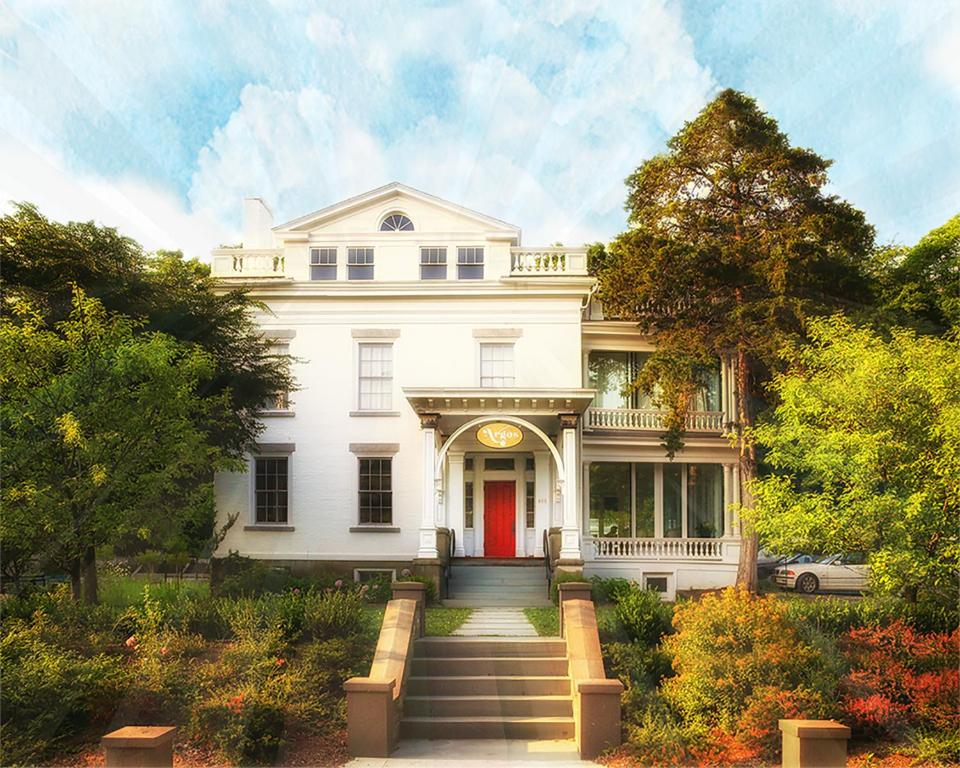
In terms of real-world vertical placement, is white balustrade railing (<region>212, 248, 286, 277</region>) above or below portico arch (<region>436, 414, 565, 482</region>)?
above

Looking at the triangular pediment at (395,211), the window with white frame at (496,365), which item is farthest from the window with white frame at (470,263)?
the window with white frame at (496,365)

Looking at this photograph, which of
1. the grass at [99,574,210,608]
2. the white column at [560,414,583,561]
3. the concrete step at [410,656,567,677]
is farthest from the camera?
the white column at [560,414,583,561]

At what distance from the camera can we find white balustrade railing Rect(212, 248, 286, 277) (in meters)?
23.7

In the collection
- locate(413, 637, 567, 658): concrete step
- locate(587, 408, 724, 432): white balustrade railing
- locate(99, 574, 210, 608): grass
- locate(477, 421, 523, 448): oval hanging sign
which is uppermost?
locate(587, 408, 724, 432): white balustrade railing

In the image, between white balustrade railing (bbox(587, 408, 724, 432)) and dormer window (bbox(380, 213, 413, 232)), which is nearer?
white balustrade railing (bbox(587, 408, 724, 432))

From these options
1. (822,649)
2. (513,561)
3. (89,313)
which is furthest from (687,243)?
(89,313)

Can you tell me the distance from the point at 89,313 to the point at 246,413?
25.8 ft

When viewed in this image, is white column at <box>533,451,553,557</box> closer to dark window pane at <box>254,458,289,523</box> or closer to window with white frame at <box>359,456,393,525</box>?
window with white frame at <box>359,456,393,525</box>

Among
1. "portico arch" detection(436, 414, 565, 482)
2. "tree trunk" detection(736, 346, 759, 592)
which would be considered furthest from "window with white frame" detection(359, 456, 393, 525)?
"tree trunk" detection(736, 346, 759, 592)

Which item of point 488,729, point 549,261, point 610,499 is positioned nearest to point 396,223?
point 549,261

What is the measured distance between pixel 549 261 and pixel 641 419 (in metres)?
4.90

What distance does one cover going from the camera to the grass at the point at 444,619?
50.0ft

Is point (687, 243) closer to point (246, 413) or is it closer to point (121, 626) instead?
point (246, 413)

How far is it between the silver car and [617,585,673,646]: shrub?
1282 cm
